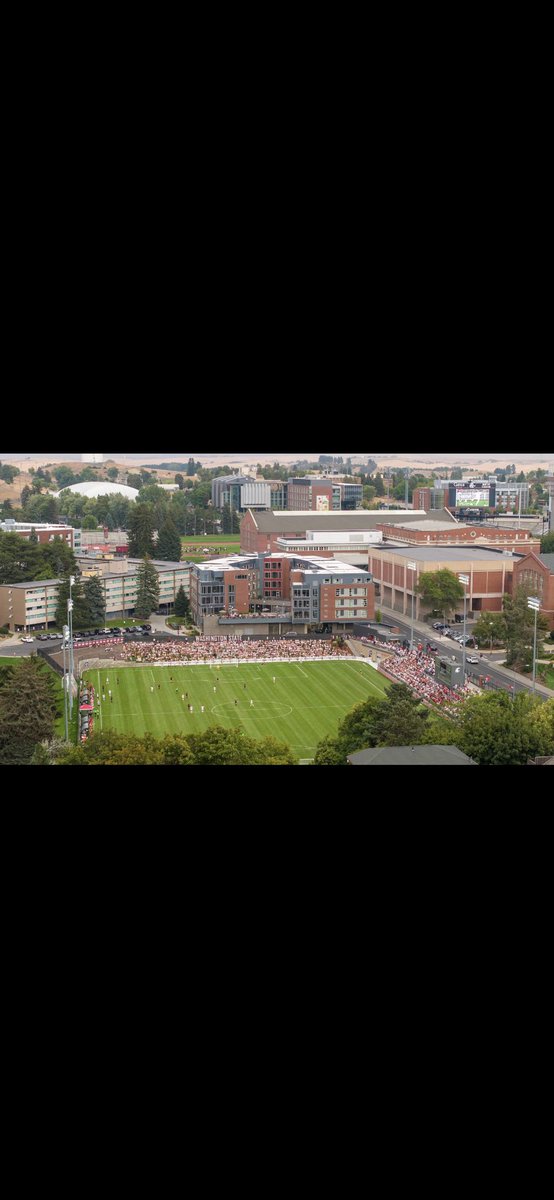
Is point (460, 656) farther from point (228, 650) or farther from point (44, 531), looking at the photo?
point (44, 531)

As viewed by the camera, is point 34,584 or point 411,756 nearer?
point 411,756

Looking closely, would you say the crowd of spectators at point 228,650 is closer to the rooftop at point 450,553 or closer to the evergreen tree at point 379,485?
the rooftop at point 450,553

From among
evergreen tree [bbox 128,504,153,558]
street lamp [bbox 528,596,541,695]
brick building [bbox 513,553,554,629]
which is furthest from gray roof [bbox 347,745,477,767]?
evergreen tree [bbox 128,504,153,558]

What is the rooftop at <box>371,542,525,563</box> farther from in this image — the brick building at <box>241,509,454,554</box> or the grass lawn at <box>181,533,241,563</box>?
the grass lawn at <box>181,533,241,563</box>

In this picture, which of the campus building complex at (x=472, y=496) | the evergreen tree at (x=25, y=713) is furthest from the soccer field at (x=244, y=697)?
the campus building complex at (x=472, y=496)

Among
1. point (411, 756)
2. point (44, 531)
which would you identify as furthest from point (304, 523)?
point (411, 756)

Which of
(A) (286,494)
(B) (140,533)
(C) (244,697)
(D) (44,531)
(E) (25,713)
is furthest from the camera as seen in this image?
(A) (286,494)
